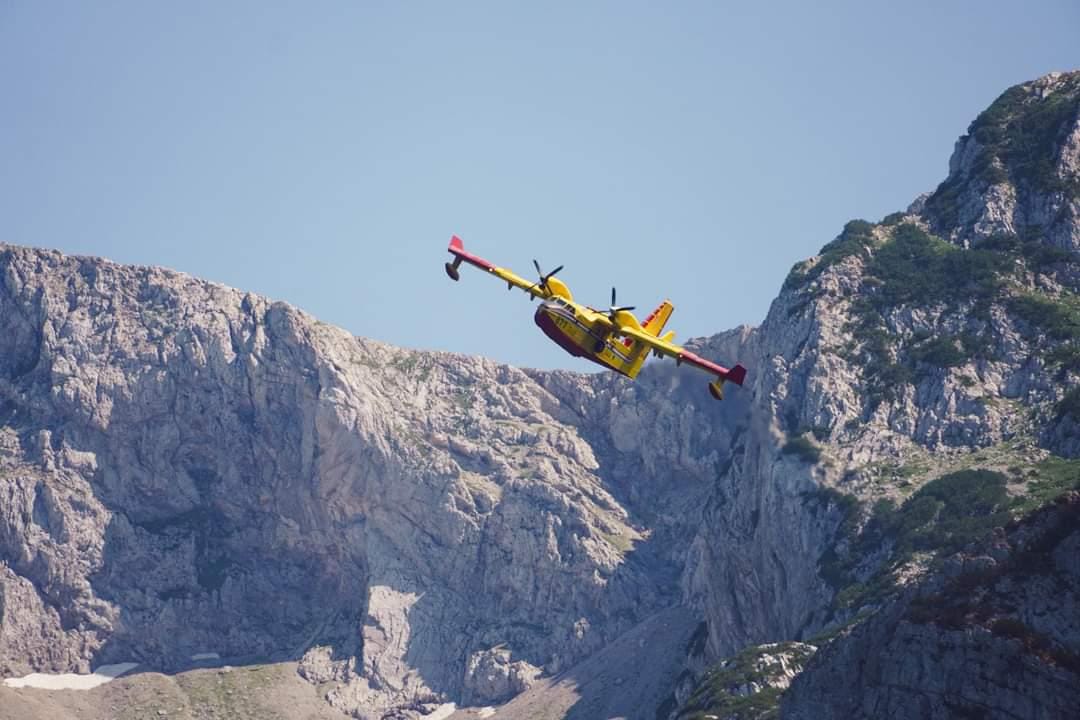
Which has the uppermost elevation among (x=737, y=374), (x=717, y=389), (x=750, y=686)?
(x=737, y=374)

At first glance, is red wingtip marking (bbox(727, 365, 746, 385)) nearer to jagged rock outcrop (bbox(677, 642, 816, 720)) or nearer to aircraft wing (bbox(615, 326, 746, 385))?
aircraft wing (bbox(615, 326, 746, 385))

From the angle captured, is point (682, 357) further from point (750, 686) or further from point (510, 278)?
point (750, 686)

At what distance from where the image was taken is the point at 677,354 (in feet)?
424

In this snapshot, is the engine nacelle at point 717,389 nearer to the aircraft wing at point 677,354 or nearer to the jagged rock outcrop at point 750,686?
the aircraft wing at point 677,354

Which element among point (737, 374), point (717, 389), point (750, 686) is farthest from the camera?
point (750, 686)

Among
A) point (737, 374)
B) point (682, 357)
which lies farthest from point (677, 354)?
point (737, 374)

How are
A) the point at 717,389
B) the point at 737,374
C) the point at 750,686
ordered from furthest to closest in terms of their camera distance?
the point at 750,686, the point at 717,389, the point at 737,374

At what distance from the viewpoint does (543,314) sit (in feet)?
424

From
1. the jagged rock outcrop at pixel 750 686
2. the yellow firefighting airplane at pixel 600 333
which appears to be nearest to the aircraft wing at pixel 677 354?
the yellow firefighting airplane at pixel 600 333

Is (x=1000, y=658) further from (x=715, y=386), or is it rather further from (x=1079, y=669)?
(x=715, y=386)

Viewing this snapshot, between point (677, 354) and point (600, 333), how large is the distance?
6.34m

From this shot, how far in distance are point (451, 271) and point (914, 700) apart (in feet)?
172

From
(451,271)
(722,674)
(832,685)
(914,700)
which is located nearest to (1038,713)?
(914,700)

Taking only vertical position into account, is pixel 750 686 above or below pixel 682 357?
below
